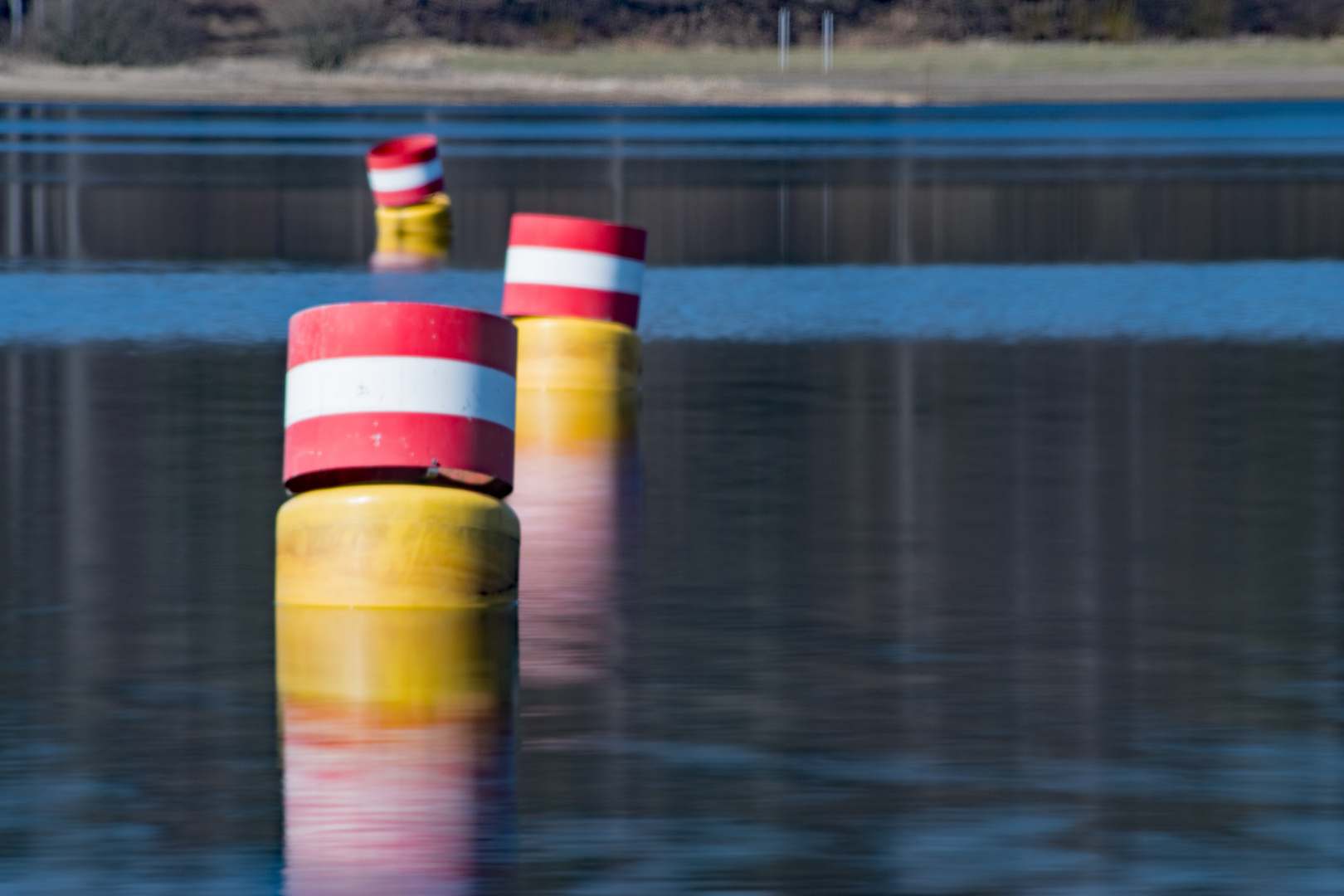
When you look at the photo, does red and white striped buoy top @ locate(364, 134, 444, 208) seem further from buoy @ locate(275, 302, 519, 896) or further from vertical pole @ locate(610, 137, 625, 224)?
buoy @ locate(275, 302, 519, 896)

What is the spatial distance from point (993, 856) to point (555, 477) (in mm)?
5111

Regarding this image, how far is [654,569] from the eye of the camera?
319 inches


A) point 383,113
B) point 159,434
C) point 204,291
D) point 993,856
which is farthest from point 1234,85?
point 993,856

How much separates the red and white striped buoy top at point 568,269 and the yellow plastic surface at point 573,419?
0.42m

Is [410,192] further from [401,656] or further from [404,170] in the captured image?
[401,656]

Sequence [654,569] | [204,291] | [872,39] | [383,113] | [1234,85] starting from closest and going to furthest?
1. [654,569]
2. [204,291]
3. [383,113]
4. [1234,85]
5. [872,39]

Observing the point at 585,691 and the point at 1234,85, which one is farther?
the point at 1234,85

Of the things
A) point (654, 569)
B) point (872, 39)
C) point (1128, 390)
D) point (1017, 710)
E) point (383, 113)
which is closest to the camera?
point (1017, 710)

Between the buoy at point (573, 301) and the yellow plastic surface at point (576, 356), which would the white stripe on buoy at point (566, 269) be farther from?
the yellow plastic surface at point (576, 356)

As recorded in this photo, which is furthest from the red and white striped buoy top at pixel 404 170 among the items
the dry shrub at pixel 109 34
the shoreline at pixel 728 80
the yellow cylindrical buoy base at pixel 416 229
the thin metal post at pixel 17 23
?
the thin metal post at pixel 17 23

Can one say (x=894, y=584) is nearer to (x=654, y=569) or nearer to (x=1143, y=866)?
(x=654, y=569)

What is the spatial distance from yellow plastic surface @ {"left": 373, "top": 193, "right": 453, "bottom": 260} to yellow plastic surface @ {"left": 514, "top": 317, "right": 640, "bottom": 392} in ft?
35.2

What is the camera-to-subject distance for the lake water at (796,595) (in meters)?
5.23

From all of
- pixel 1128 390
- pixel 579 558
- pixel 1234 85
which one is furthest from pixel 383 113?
pixel 579 558
